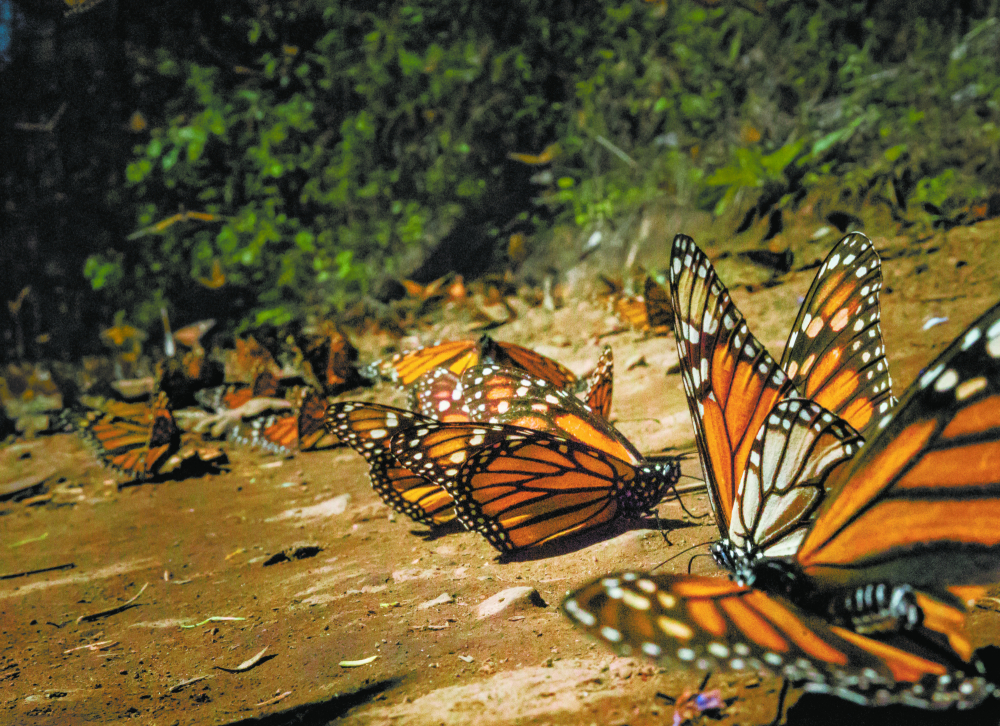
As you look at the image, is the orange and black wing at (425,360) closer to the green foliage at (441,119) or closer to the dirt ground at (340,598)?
the dirt ground at (340,598)

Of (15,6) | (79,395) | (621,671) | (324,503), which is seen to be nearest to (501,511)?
(621,671)

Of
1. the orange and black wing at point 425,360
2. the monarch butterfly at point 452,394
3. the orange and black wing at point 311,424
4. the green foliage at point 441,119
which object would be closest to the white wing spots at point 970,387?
the monarch butterfly at point 452,394

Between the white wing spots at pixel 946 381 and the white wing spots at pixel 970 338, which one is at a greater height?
the white wing spots at pixel 970 338

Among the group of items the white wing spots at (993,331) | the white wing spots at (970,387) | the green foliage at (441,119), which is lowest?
the white wing spots at (970,387)

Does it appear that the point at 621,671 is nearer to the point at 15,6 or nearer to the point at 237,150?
the point at 237,150

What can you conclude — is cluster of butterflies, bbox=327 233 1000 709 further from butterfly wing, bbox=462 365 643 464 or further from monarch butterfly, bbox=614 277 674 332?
monarch butterfly, bbox=614 277 674 332

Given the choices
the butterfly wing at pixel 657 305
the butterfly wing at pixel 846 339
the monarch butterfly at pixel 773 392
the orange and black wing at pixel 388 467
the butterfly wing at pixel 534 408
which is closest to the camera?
the monarch butterfly at pixel 773 392

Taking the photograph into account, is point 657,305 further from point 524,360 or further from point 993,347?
point 993,347
